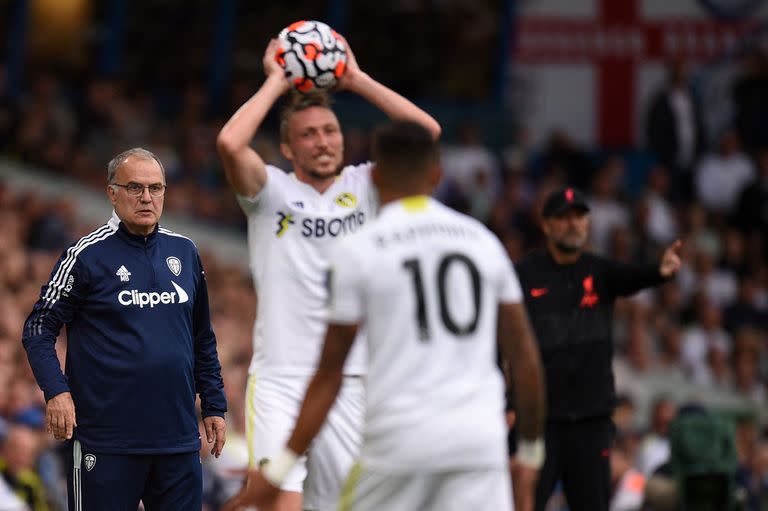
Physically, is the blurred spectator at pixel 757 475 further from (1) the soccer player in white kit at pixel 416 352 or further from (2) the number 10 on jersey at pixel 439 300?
(2) the number 10 on jersey at pixel 439 300

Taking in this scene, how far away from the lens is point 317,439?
709 cm

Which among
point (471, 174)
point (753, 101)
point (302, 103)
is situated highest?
point (753, 101)

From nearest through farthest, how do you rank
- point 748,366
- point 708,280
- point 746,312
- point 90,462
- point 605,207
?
point 90,462 → point 748,366 → point 746,312 → point 708,280 → point 605,207

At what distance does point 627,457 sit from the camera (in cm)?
1357

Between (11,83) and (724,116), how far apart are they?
10155mm

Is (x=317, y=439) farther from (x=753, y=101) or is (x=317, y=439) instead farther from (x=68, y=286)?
(x=753, y=101)

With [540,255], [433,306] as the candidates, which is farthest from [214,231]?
[433,306]

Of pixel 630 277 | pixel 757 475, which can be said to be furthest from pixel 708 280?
pixel 630 277

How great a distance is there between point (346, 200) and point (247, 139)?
2.13 ft

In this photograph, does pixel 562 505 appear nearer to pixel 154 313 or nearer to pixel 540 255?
pixel 540 255

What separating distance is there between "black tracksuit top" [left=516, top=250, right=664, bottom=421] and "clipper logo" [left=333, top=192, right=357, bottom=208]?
1.80 metres

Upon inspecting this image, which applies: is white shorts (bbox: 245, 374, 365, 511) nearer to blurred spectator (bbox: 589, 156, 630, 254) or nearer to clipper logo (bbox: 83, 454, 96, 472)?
clipper logo (bbox: 83, 454, 96, 472)

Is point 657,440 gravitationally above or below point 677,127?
below

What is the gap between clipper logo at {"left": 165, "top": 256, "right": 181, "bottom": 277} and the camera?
721 cm
